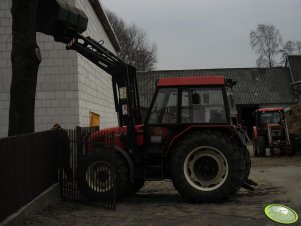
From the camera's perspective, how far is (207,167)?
8.63 metres

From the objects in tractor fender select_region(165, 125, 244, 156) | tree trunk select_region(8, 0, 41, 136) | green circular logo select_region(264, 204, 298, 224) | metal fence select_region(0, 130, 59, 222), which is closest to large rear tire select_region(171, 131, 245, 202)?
tractor fender select_region(165, 125, 244, 156)

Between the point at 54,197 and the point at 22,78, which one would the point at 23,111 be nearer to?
the point at 22,78

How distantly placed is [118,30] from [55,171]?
4986 cm

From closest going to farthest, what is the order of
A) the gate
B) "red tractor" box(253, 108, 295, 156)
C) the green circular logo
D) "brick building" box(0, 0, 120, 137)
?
the green circular logo < the gate < "brick building" box(0, 0, 120, 137) < "red tractor" box(253, 108, 295, 156)

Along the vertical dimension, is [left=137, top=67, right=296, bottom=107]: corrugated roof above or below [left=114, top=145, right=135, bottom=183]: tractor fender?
above

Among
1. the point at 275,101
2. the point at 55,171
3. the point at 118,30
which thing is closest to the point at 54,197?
the point at 55,171

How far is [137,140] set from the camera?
9.16m

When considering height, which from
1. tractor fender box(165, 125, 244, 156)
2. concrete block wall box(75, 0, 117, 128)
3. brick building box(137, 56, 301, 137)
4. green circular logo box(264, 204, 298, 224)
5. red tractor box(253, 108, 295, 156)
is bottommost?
green circular logo box(264, 204, 298, 224)

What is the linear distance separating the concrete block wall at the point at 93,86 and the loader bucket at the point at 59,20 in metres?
Result: 3.67

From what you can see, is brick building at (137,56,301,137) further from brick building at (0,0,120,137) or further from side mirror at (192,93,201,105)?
side mirror at (192,93,201,105)

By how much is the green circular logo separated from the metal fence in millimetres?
3974

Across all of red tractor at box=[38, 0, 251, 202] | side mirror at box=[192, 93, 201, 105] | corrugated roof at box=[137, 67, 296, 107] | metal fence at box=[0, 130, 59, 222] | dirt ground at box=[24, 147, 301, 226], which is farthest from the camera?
corrugated roof at box=[137, 67, 296, 107]

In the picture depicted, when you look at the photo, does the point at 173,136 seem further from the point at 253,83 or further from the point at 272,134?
the point at 253,83

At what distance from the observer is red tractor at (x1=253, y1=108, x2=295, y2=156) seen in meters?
20.0
